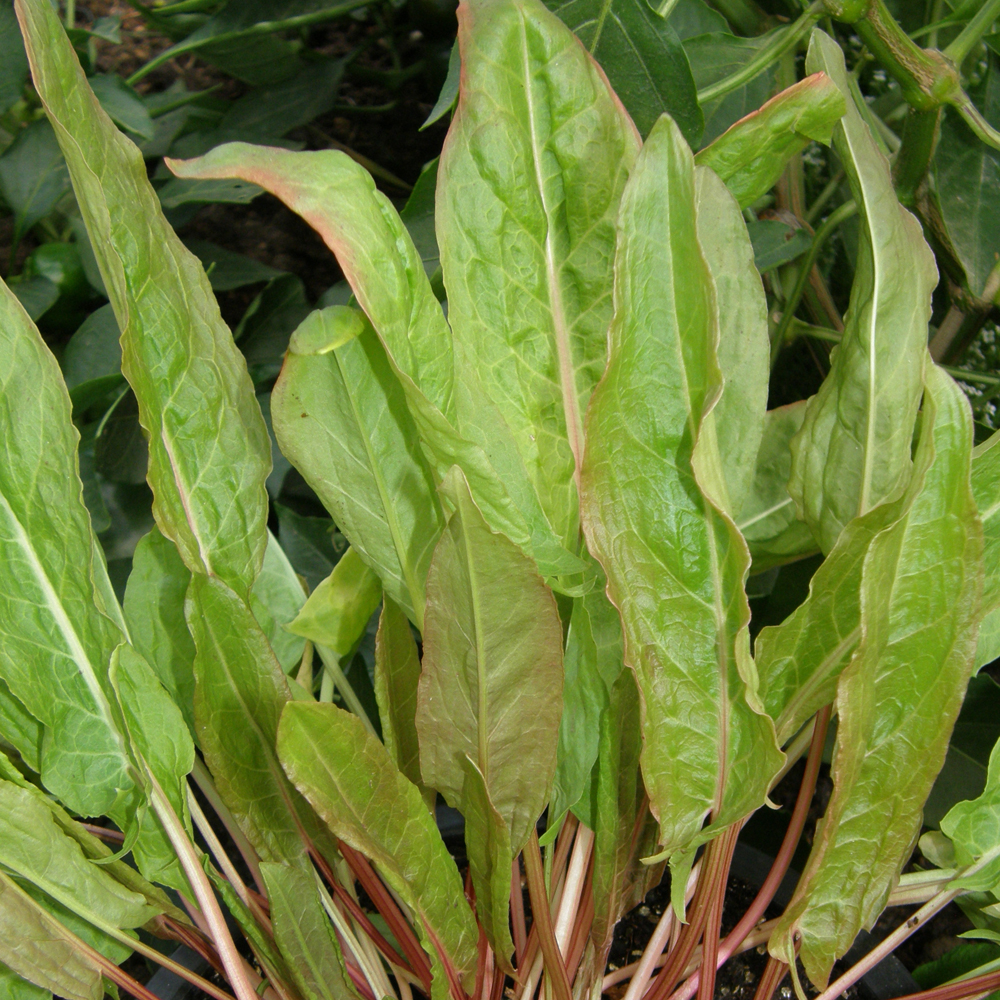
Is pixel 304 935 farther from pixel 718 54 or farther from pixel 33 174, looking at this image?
pixel 33 174

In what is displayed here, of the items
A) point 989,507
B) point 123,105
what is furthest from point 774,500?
point 123,105

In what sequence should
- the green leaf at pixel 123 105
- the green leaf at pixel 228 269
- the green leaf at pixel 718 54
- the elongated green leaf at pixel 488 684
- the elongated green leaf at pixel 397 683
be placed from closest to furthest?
the elongated green leaf at pixel 488 684
the elongated green leaf at pixel 397 683
the green leaf at pixel 718 54
the green leaf at pixel 123 105
the green leaf at pixel 228 269

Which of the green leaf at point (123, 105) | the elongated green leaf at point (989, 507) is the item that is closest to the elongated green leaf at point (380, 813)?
the elongated green leaf at point (989, 507)

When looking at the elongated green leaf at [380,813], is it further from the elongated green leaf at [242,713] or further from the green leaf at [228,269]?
the green leaf at [228,269]

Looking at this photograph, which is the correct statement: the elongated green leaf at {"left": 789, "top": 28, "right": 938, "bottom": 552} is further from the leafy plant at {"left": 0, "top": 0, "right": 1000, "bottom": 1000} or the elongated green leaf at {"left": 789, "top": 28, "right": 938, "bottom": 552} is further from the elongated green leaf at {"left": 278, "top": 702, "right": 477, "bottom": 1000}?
the elongated green leaf at {"left": 278, "top": 702, "right": 477, "bottom": 1000}

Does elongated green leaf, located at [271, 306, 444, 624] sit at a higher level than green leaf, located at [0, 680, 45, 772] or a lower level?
higher

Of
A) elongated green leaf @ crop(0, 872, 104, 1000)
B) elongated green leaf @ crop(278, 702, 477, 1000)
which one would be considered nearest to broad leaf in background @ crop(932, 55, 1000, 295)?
elongated green leaf @ crop(278, 702, 477, 1000)
